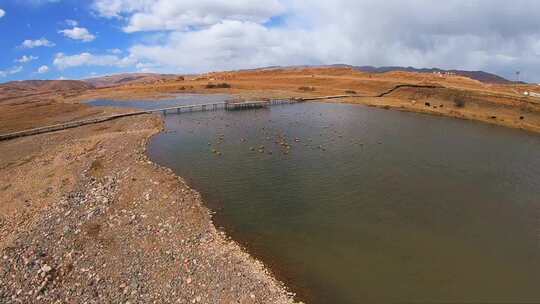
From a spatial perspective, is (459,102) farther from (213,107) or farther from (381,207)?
(381,207)

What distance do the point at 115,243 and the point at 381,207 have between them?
63.7ft

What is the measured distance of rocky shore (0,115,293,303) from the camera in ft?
55.6

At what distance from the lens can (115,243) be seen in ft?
68.7

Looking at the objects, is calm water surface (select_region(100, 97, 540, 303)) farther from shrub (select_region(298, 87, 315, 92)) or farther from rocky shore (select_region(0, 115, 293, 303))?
shrub (select_region(298, 87, 315, 92))

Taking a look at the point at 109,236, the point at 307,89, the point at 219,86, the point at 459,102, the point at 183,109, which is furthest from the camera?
the point at 219,86

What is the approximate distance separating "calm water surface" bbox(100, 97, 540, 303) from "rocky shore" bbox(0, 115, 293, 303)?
2.30 meters

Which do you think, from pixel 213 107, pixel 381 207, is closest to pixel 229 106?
pixel 213 107

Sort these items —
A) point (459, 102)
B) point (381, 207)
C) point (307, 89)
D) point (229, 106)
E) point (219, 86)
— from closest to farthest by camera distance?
point (381, 207)
point (459, 102)
point (229, 106)
point (307, 89)
point (219, 86)

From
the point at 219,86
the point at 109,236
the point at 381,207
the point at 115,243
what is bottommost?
the point at 381,207

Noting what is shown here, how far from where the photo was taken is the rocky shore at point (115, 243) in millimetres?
16938

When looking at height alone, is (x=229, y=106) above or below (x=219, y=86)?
below

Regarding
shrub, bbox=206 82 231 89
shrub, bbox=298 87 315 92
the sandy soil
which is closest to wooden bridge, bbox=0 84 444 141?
the sandy soil

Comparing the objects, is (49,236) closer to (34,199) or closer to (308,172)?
(34,199)

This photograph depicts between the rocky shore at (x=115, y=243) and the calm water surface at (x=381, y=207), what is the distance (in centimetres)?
230
